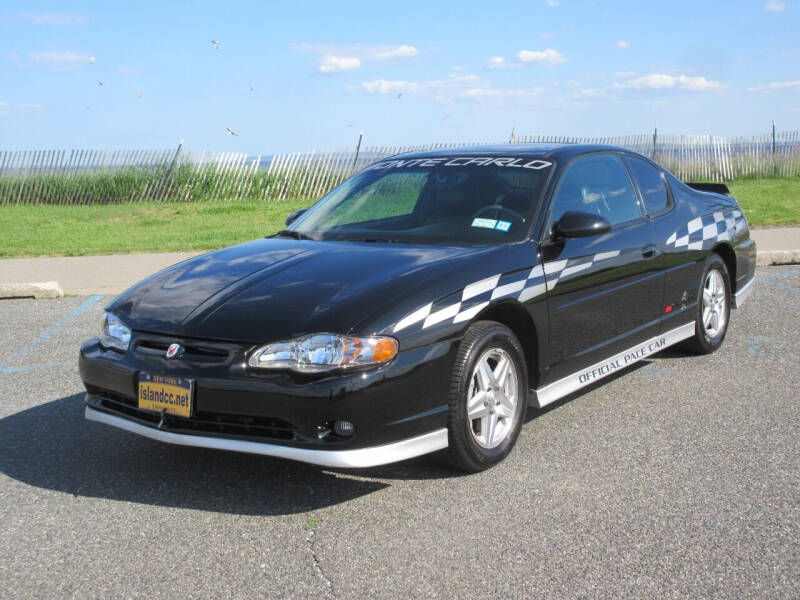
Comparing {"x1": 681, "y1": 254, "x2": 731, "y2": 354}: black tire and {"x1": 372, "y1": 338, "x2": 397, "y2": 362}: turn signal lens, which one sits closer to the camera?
{"x1": 372, "y1": 338, "x2": 397, "y2": 362}: turn signal lens

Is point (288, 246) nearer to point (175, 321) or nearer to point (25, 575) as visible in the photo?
point (175, 321)

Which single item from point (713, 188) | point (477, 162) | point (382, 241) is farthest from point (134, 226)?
point (382, 241)

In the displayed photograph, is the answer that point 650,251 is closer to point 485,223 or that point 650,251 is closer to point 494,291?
point 485,223

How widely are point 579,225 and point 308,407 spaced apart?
183 cm

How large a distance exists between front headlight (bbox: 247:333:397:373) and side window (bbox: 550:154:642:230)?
1521mm

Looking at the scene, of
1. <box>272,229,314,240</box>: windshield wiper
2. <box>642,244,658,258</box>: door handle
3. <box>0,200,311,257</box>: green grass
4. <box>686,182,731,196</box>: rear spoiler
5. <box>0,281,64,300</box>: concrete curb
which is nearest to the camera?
<box>272,229,314,240</box>: windshield wiper

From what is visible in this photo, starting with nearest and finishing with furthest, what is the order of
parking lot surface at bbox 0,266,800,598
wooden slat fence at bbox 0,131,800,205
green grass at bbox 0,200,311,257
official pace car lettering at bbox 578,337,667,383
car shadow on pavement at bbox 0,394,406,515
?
parking lot surface at bbox 0,266,800,598, car shadow on pavement at bbox 0,394,406,515, official pace car lettering at bbox 578,337,667,383, green grass at bbox 0,200,311,257, wooden slat fence at bbox 0,131,800,205

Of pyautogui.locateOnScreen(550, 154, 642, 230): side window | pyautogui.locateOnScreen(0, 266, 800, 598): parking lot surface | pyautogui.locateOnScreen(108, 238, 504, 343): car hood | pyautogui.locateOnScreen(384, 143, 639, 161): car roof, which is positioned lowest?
pyautogui.locateOnScreen(0, 266, 800, 598): parking lot surface

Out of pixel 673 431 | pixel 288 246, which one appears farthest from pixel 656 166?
pixel 288 246

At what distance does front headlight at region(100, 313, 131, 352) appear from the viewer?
4.13 metres

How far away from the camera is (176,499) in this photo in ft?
12.9

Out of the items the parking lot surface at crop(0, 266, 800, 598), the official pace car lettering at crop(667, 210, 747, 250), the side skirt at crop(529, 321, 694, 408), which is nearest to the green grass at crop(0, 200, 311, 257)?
the official pace car lettering at crop(667, 210, 747, 250)

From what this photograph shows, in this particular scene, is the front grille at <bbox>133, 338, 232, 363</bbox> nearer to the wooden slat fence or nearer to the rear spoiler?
the rear spoiler

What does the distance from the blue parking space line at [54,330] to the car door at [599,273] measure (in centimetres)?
396
